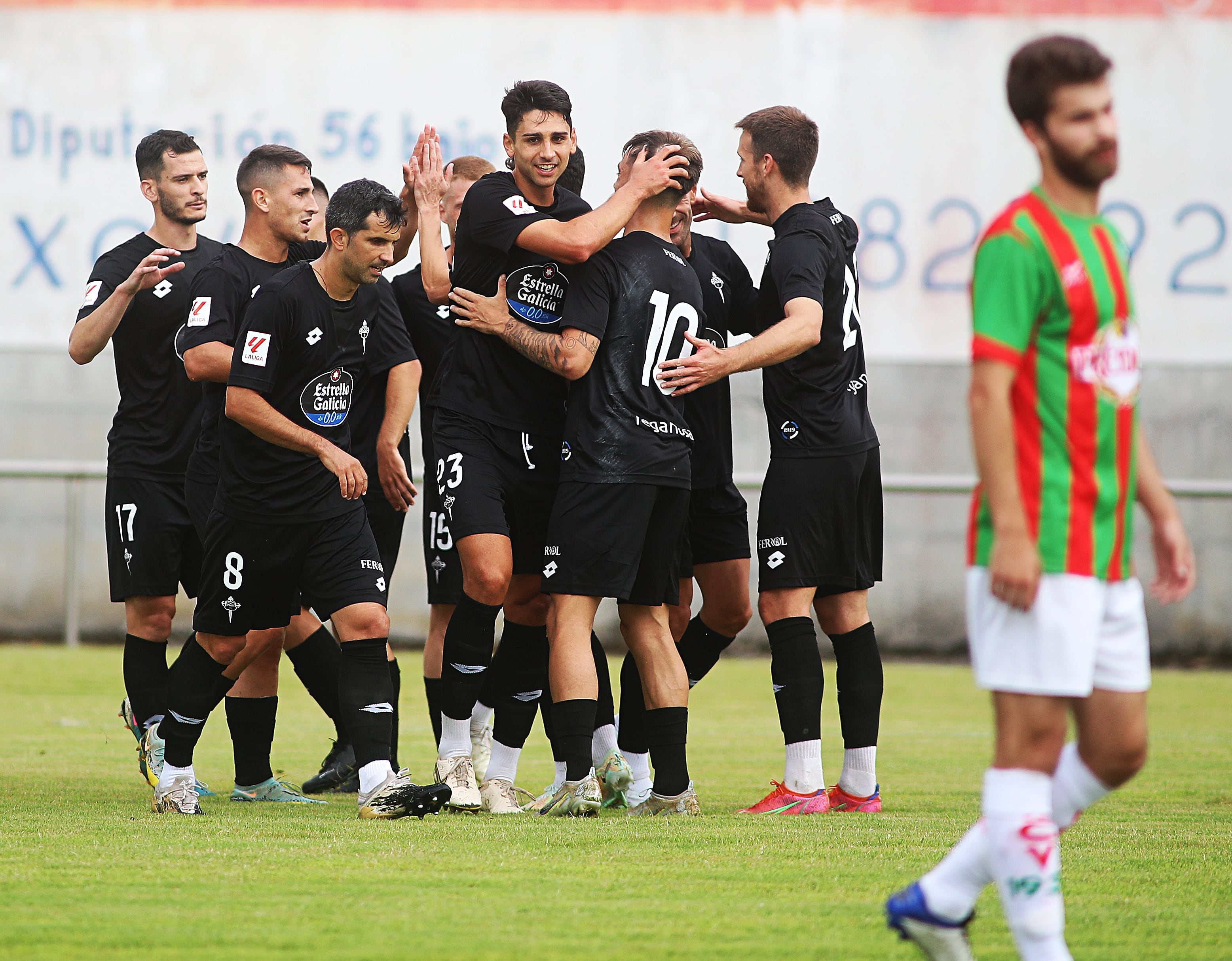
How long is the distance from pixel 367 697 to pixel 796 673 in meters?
1.52

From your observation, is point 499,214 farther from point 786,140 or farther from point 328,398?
point 786,140

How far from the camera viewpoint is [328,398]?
5074 millimetres

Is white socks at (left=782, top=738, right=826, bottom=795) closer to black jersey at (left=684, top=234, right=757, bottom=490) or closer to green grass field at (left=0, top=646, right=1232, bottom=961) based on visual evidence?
green grass field at (left=0, top=646, right=1232, bottom=961)

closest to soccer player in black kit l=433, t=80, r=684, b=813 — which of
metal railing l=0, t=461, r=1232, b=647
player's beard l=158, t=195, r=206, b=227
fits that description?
player's beard l=158, t=195, r=206, b=227

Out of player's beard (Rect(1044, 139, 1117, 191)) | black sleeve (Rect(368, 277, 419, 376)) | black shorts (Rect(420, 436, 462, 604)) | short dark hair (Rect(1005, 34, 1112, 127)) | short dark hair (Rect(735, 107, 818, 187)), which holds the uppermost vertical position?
short dark hair (Rect(735, 107, 818, 187))

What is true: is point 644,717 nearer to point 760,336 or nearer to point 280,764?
point 760,336

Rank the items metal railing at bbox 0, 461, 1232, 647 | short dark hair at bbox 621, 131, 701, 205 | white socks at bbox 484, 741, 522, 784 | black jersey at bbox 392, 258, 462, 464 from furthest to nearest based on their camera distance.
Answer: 1. metal railing at bbox 0, 461, 1232, 647
2. black jersey at bbox 392, 258, 462, 464
3. white socks at bbox 484, 741, 522, 784
4. short dark hair at bbox 621, 131, 701, 205

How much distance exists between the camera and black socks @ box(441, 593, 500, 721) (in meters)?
5.14

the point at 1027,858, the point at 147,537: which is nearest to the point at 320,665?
the point at 147,537

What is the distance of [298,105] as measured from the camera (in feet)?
42.2

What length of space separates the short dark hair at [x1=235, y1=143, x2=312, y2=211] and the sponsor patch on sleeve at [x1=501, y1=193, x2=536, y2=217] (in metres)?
0.80

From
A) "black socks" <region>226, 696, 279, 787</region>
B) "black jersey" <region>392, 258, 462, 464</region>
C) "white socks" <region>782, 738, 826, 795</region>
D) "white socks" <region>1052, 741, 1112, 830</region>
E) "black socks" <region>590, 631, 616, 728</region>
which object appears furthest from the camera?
"black jersey" <region>392, 258, 462, 464</region>

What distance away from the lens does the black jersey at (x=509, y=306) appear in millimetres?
5129

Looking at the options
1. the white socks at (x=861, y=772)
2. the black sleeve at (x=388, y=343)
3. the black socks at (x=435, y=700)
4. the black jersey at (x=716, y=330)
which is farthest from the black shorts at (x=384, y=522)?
the white socks at (x=861, y=772)
